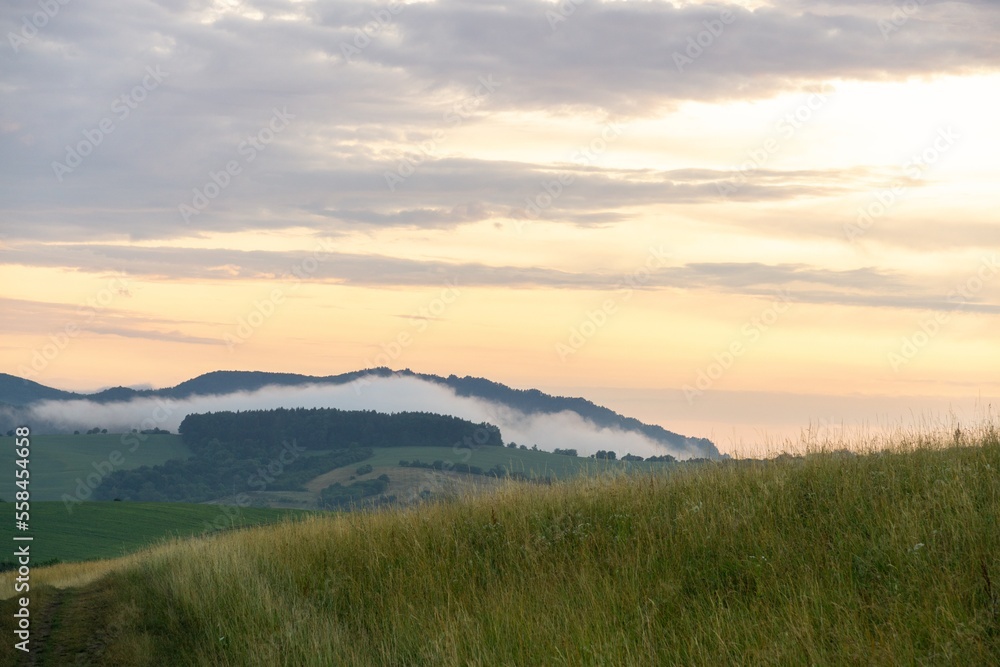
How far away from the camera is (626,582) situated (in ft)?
31.5

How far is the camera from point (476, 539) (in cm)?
1307

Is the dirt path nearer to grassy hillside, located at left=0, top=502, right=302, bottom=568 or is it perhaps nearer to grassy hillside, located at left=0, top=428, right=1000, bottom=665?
grassy hillside, located at left=0, top=428, right=1000, bottom=665

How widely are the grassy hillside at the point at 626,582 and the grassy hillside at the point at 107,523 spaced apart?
5865 cm

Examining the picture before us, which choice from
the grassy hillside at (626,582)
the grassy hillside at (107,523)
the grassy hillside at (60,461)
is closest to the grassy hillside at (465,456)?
the grassy hillside at (107,523)

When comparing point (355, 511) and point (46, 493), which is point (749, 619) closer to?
point (355, 511)

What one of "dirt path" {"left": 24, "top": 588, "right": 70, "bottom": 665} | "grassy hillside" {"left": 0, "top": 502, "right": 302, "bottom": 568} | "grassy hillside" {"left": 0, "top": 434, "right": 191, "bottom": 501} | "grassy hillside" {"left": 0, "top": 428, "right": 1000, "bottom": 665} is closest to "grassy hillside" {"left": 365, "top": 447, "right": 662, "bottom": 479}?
"grassy hillside" {"left": 0, "top": 502, "right": 302, "bottom": 568}

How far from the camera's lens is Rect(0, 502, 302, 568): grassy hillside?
240 ft

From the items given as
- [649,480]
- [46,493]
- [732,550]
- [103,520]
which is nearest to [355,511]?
[649,480]

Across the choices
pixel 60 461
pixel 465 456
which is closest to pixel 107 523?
pixel 465 456

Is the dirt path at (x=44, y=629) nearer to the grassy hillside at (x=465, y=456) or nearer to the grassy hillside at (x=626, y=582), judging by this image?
the grassy hillside at (x=626, y=582)

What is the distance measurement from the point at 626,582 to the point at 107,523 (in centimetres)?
9188

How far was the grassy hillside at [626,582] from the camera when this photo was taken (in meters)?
7.43

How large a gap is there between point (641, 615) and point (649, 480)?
17.0 ft

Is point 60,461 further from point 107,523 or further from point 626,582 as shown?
point 626,582
